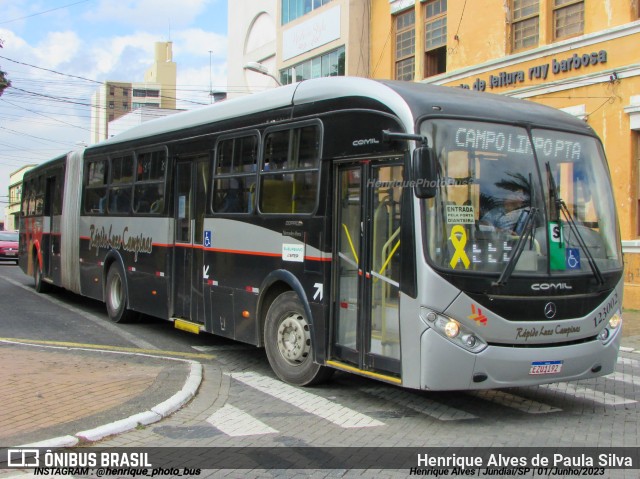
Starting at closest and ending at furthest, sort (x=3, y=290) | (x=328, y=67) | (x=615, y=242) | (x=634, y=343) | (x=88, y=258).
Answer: (x=615, y=242)
(x=634, y=343)
(x=88, y=258)
(x=3, y=290)
(x=328, y=67)

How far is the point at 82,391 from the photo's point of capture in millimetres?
6914

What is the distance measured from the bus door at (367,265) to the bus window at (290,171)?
40 cm

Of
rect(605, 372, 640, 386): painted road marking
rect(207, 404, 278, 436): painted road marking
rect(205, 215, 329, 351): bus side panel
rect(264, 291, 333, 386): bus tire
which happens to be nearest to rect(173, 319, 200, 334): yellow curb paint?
rect(205, 215, 329, 351): bus side panel

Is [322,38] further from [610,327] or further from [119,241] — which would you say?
[610,327]

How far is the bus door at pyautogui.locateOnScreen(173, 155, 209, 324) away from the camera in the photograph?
9500 mm

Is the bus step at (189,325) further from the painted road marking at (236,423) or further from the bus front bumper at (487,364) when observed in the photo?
the bus front bumper at (487,364)

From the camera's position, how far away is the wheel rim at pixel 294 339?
7.43 metres

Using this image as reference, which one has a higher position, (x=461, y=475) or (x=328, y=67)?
(x=328, y=67)

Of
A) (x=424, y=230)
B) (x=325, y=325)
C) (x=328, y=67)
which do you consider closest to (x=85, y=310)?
(x=325, y=325)

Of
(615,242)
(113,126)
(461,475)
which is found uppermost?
(113,126)

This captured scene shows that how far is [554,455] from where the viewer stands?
535 cm

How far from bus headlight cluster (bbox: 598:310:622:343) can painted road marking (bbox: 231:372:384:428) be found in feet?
7.49

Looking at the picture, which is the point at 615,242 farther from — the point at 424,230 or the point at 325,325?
the point at 325,325

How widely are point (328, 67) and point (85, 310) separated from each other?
595 inches
